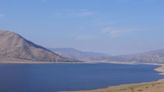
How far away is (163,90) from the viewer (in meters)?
82.4

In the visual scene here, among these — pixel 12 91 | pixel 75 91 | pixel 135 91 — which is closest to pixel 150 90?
pixel 135 91

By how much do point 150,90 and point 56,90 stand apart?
3785cm

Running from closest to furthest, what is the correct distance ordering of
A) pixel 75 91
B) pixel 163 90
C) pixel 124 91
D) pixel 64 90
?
pixel 163 90
pixel 124 91
pixel 75 91
pixel 64 90

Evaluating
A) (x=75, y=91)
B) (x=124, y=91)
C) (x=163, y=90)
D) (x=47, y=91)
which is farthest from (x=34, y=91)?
(x=163, y=90)

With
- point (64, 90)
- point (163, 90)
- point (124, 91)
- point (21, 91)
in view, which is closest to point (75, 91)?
point (64, 90)

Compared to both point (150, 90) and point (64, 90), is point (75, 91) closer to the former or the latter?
point (64, 90)

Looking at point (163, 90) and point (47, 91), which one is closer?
point (163, 90)

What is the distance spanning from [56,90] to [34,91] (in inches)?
262

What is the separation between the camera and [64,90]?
381 ft

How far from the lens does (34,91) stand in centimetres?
11331

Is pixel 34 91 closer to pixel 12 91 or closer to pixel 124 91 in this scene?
pixel 12 91

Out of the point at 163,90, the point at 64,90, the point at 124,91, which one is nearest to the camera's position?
the point at 163,90

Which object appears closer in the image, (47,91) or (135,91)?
(135,91)

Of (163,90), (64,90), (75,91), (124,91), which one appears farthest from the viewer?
(64,90)
